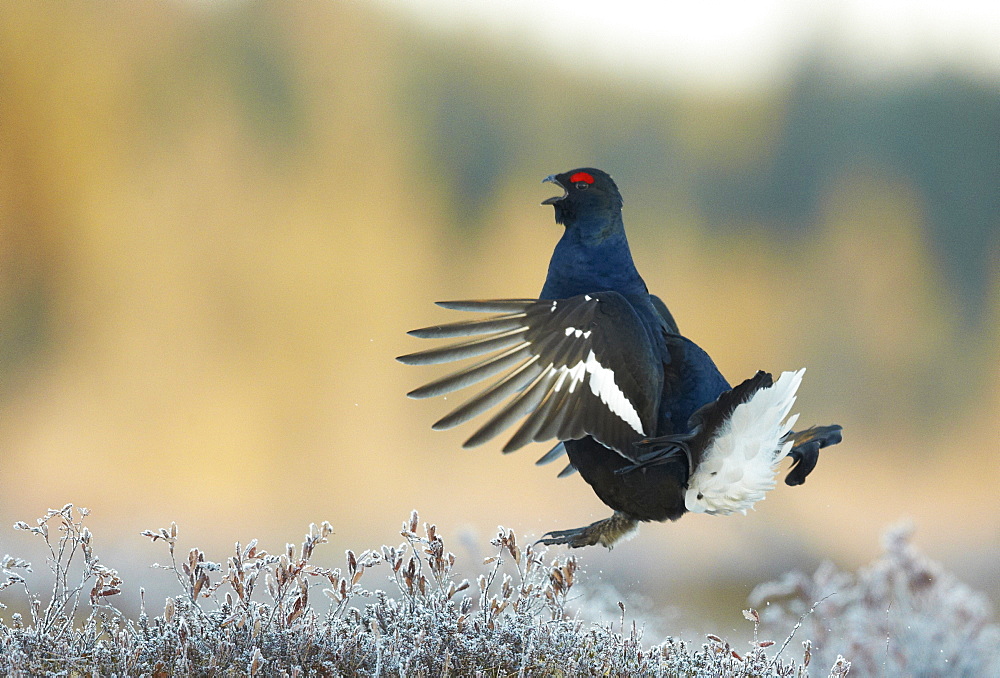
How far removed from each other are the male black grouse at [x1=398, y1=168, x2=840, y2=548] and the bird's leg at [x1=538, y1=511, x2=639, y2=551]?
5.4 inches

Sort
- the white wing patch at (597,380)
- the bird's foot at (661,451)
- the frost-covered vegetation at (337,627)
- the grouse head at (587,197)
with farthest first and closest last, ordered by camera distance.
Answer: the grouse head at (587,197) < the bird's foot at (661,451) < the white wing patch at (597,380) < the frost-covered vegetation at (337,627)

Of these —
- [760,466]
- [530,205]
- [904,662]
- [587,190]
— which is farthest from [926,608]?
[530,205]

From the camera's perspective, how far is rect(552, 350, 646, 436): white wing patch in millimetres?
2266

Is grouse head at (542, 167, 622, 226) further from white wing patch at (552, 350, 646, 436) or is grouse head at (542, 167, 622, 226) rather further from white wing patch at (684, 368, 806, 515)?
white wing patch at (684, 368, 806, 515)

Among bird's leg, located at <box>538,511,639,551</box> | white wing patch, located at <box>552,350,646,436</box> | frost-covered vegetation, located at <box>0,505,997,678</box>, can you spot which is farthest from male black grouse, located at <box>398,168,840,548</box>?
frost-covered vegetation, located at <box>0,505,997,678</box>

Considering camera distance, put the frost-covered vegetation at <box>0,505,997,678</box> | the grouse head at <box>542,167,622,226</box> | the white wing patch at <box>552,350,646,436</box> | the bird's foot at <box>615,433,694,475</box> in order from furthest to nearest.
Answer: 1. the grouse head at <box>542,167,622,226</box>
2. the bird's foot at <box>615,433,694,475</box>
3. the white wing patch at <box>552,350,646,436</box>
4. the frost-covered vegetation at <box>0,505,997,678</box>

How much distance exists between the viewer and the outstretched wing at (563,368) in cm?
218

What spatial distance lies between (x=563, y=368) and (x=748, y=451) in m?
0.57

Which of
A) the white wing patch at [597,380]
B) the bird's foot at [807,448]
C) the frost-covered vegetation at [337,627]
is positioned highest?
the white wing patch at [597,380]

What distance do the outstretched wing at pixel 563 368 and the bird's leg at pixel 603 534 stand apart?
1.65 feet

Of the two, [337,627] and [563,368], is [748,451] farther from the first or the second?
[337,627]

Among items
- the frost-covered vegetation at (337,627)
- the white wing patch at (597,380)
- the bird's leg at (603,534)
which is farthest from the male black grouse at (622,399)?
the frost-covered vegetation at (337,627)

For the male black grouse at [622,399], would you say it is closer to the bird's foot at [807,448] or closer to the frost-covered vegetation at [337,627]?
the bird's foot at [807,448]

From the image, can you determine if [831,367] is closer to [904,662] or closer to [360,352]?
[360,352]
